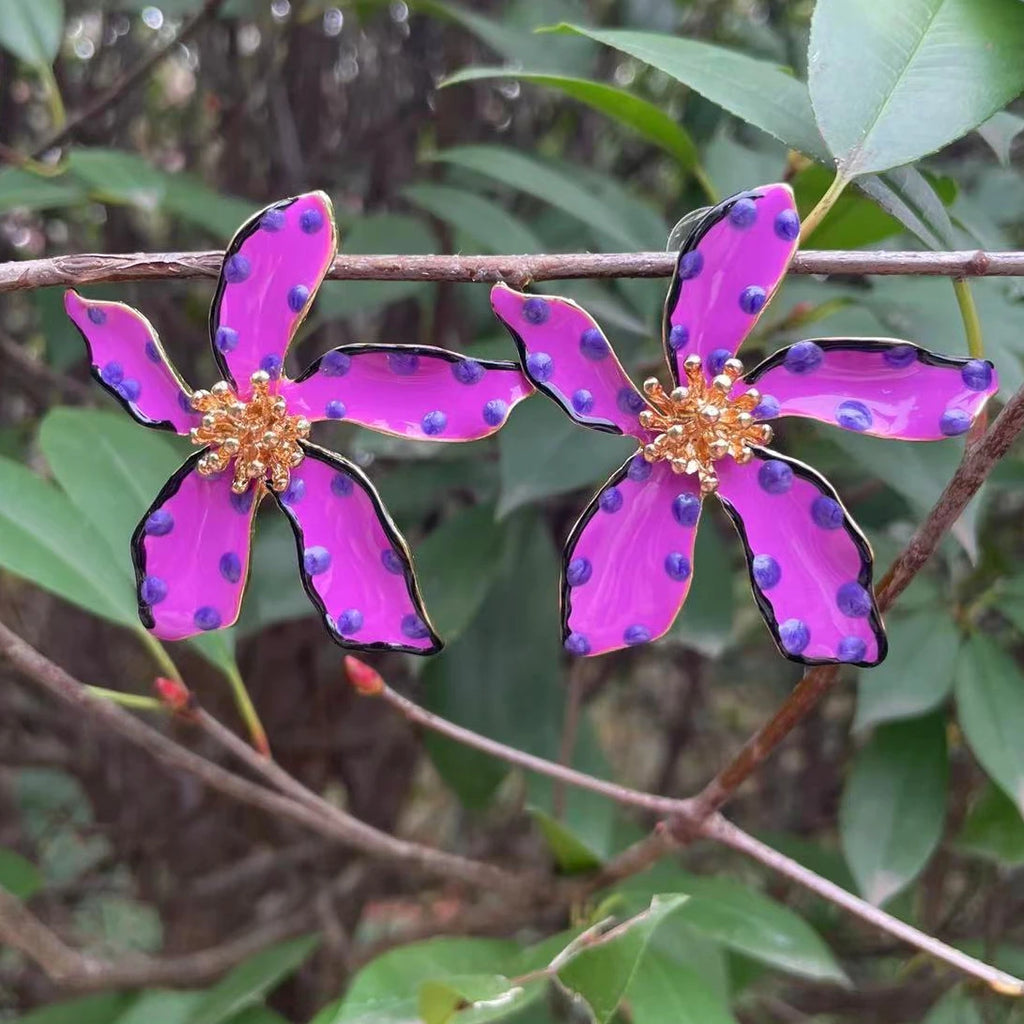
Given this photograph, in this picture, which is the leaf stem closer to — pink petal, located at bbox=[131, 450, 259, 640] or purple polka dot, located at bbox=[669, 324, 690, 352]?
purple polka dot, located at bbox=[669, 324, 690, 352]

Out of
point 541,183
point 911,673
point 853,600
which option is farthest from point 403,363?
point 911,673

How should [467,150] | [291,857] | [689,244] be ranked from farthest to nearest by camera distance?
[291,857]
[467,150]
[689,244]

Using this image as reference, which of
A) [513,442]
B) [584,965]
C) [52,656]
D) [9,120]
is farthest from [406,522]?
[9,120]

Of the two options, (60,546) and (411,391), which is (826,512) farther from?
(60,546)

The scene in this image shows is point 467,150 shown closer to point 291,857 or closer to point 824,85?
point 824,85

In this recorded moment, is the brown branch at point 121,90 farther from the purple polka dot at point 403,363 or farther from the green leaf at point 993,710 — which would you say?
the green leaf at point 993,710

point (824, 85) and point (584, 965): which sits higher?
point (824, 85)

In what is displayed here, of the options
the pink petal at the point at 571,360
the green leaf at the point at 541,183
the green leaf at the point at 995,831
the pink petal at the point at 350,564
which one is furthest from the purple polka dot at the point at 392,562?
the green leaf at the point at 995,831

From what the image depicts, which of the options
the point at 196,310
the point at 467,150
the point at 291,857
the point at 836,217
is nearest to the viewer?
the point at 836,217
